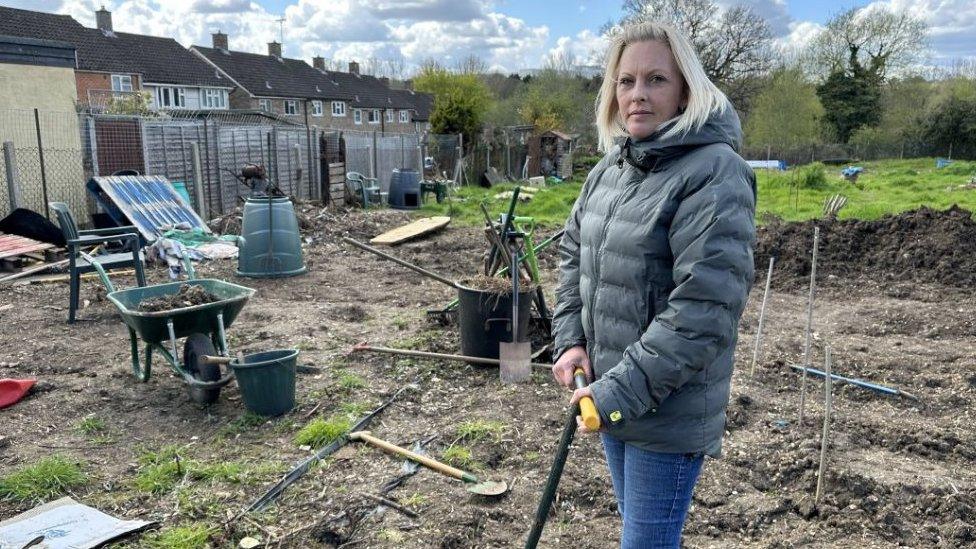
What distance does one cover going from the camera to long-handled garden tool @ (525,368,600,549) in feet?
5.67

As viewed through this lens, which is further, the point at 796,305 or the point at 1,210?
the point at 1,210

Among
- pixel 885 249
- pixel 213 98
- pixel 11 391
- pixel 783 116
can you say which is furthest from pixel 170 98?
pixel 885 249

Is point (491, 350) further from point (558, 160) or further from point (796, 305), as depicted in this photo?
point (558, 160)

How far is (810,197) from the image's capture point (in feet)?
54.5

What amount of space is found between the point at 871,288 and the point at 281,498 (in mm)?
7417

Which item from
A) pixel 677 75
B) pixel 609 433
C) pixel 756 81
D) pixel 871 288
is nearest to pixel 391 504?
pixel 609 433

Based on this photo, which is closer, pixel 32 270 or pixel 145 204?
pixel 32 270

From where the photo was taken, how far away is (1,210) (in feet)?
34.7

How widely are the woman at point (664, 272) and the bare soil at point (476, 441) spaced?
1.44 meters

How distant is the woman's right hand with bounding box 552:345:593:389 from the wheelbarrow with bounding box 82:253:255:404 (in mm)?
3049

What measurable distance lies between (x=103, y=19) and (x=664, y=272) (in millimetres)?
36095

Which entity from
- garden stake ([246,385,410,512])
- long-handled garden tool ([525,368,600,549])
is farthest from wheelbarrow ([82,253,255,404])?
long-handled garden tool ([525,368,600,549])

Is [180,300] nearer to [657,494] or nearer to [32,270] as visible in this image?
[657,494]

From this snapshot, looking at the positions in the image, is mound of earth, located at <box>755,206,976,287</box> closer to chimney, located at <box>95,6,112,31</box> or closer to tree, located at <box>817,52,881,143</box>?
tree, located at <box>817,52,881,143</box>
